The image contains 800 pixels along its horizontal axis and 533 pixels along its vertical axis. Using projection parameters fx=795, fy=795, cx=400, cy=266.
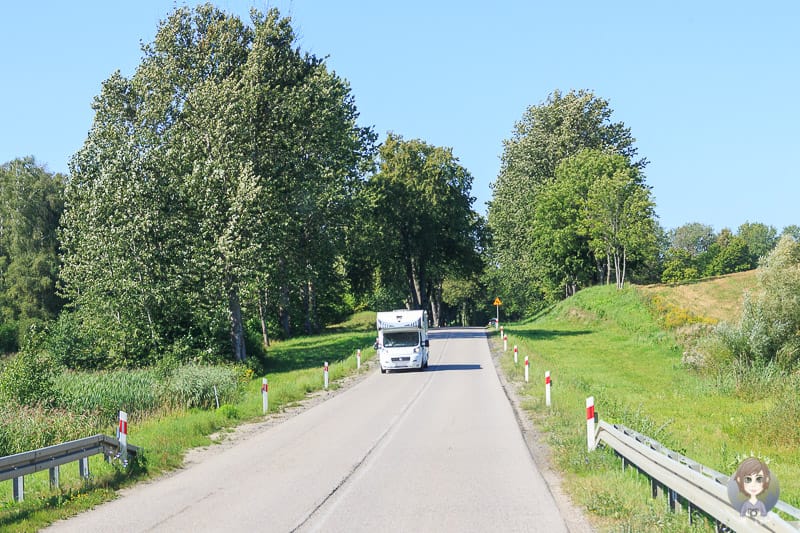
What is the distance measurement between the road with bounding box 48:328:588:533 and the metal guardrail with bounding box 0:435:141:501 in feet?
3.84

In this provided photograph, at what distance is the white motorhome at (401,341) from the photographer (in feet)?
119

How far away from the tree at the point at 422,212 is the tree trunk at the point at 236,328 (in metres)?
23.8

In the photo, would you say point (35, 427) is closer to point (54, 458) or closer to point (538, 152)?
point (54, 458)

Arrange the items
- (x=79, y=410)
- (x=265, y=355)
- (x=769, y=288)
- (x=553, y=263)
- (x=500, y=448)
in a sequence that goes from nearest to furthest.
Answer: (x=500, y=448) < (x=79, y=410) < (x=769, y=288) < (x=265, y=355) < (x=553, y=263)

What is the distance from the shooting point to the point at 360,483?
12.4 metres

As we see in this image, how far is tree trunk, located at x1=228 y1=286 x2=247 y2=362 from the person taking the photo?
135 feet

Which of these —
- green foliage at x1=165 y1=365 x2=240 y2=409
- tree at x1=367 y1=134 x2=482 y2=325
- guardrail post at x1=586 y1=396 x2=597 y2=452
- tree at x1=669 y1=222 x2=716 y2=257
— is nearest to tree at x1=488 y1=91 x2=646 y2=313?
tree at x1=367 y1=134 x2=482 y2=325

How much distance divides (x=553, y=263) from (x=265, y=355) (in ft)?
120

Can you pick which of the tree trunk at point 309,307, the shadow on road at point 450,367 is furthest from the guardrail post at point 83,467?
the tree trunk at point 309,307

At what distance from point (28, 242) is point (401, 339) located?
43.4 meters

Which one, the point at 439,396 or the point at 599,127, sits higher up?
the point at 599,127

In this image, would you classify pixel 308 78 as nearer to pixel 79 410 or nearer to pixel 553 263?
pixel 79 410

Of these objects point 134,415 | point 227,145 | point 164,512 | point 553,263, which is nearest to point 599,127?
point 553,263

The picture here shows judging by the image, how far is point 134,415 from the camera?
2373cm
